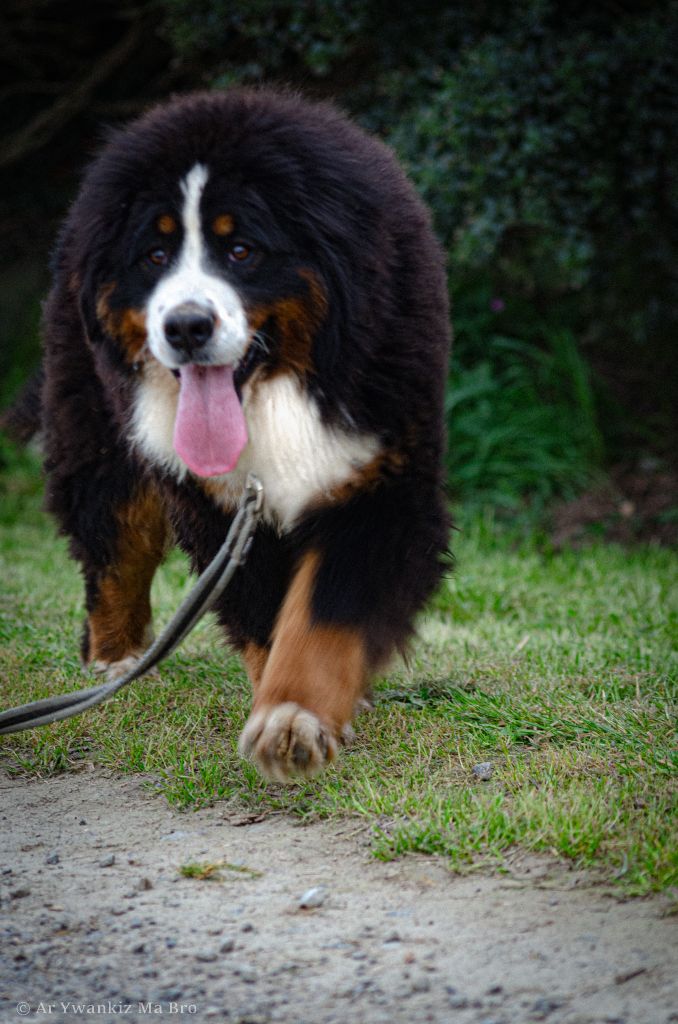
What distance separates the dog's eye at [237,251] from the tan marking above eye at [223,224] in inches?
1.6

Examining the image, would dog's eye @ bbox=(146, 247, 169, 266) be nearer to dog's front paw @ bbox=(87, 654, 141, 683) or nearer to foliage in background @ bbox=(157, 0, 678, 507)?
dog's front paw @ bbox=(87, 654, 141, 683)

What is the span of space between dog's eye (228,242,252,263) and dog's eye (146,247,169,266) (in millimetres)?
163

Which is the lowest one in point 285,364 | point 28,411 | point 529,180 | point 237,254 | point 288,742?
point 288,742

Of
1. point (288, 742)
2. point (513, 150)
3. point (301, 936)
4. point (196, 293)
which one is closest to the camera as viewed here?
point (301, 936)

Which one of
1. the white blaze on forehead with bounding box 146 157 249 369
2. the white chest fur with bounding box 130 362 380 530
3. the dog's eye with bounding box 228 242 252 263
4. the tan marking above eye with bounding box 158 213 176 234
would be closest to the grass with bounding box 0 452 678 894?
the white chest fur with bounding box 130 362 380 530

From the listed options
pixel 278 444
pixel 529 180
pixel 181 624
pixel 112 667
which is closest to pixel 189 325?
pixel 278 444

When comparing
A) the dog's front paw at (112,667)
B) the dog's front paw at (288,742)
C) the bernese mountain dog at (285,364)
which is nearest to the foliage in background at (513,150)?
the bernese mountain dog at (285,364)

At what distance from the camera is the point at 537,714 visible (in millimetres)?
3385

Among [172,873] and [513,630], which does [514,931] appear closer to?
[172,873]

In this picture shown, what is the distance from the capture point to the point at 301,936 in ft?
7.68

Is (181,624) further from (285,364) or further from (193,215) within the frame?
(193,215)

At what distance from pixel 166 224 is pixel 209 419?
49 cm

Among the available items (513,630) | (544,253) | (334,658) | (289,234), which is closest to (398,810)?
(334,658)

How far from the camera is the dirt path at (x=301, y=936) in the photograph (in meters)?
2.09
